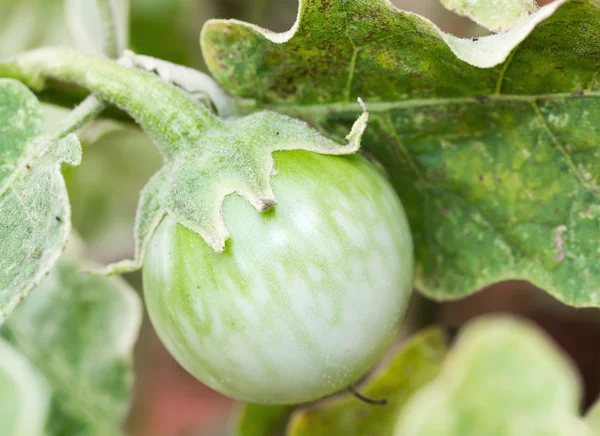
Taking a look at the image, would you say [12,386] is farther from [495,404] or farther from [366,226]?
[495,404]

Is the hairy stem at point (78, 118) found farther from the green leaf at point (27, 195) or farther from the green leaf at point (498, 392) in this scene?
the green leaf at point (498, 392)

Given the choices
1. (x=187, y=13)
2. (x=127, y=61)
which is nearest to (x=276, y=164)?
(x=127, y=61)

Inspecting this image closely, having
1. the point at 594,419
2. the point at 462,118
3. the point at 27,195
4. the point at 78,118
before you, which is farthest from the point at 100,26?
the point at 594,419

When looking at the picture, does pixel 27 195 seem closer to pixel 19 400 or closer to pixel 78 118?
pixel 78 118

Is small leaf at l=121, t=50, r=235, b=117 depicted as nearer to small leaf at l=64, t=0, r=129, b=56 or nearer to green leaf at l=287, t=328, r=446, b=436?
small leaf at l=64, t=0, r=129, b=56

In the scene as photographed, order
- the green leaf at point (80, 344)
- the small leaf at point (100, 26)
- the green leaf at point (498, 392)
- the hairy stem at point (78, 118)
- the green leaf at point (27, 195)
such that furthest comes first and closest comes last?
the green leaf at point (80, 344) < the green leaf at point (498, 392) < the small leaf at point (100, 26) < the hairy stem at point (78, 118) < the green leaf at point (27, 195)

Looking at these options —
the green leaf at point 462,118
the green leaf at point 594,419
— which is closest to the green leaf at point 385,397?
the green leaf at point 594,419
